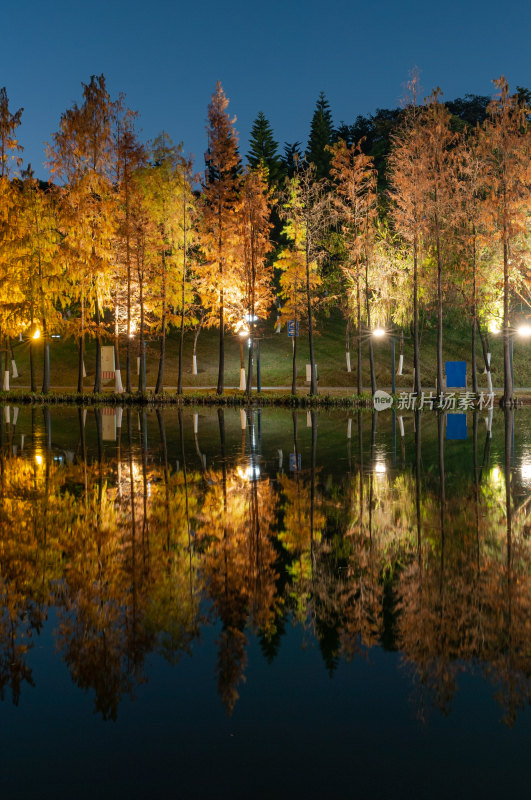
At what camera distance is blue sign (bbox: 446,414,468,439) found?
82.4ft

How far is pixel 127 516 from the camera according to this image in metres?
11.7

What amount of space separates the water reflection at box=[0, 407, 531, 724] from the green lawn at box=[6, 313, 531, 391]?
38363 millimetres

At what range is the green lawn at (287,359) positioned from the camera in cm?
5772

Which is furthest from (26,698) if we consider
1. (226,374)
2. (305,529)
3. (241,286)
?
(226,374)

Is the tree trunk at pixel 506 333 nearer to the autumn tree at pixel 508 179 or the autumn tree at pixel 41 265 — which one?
the autumn tree at pixel 508 179

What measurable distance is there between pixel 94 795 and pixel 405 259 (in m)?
42.9

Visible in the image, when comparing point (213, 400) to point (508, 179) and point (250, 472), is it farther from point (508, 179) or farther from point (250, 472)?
point (250, 472)

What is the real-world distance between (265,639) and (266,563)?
227 centimetres

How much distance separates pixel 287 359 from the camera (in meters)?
62.8

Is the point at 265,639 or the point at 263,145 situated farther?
the point at 263,145

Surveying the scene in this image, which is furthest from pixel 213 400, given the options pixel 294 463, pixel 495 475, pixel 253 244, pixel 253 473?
pixel 495 475

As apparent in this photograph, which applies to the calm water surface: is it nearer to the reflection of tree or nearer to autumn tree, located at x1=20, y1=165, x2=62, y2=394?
the reflection of tree

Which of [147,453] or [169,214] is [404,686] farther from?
[169,214]

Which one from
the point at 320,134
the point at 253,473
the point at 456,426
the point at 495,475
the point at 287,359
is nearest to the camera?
the point at 495,475
